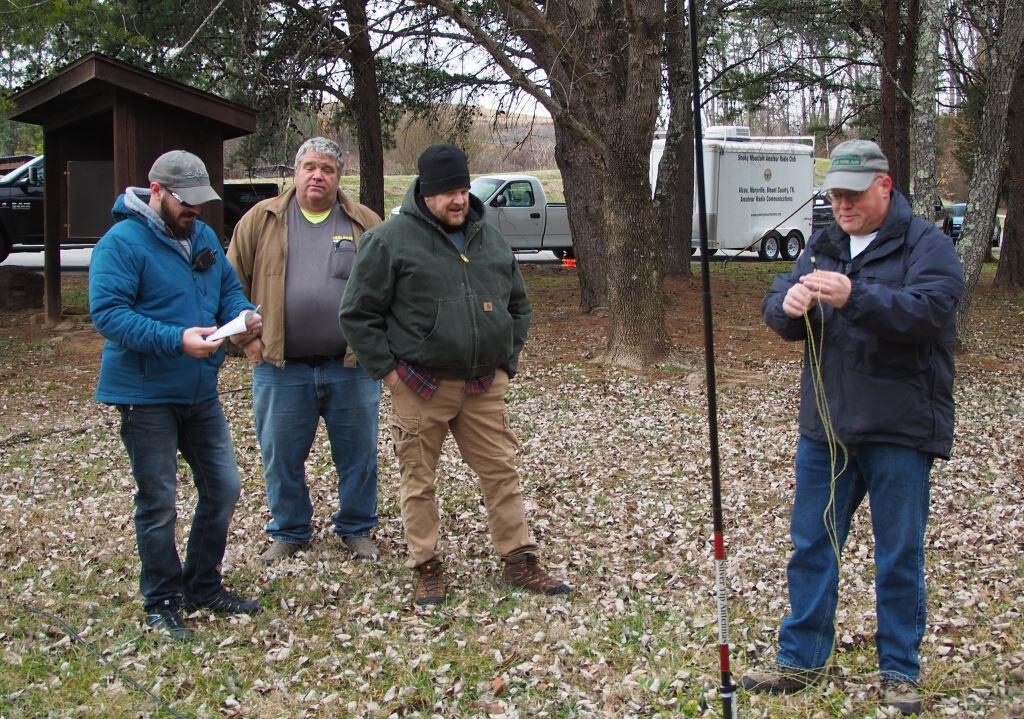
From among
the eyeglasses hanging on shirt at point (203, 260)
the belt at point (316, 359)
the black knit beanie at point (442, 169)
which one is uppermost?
the black knit beanie at point (442, 169)

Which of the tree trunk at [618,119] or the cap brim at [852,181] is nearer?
the cap brim at [852,181]

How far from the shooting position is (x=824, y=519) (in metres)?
3.55

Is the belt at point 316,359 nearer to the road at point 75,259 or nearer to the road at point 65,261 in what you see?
the road at point 75,259

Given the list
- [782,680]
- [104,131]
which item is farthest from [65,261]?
[782,680]

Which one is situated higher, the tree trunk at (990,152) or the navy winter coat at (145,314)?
the tree trunk at (990,152)

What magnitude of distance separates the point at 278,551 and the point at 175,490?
1.07 m

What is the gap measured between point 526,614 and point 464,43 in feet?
34.3

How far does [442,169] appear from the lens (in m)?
4.39

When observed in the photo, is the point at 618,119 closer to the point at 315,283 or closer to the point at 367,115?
the point at 315,283

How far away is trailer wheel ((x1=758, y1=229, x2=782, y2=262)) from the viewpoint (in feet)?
77.9

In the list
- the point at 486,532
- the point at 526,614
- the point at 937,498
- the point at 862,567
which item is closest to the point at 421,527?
the point at 526,614

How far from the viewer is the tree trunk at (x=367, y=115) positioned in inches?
554

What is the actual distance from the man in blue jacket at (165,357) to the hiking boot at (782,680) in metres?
2.18

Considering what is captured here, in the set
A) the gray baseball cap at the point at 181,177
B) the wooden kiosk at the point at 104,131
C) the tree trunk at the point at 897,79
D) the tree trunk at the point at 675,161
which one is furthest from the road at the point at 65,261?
the gray baseball cap at the point at 181,177
